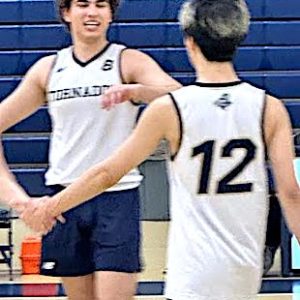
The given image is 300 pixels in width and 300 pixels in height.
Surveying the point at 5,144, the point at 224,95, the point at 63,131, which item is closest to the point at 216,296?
the point at 224,95

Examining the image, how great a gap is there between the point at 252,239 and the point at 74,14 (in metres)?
1.04

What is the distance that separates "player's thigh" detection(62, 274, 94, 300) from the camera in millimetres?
3045

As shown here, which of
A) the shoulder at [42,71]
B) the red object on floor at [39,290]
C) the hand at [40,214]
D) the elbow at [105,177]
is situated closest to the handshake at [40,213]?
the hand at [40,214]

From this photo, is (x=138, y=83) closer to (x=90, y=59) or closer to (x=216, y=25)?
(x=90, y=59)

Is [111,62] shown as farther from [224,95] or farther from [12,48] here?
[12,48]

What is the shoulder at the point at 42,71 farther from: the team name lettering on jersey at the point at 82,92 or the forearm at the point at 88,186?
the forearm at the point at 88,186

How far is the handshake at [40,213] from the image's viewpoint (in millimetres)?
2488

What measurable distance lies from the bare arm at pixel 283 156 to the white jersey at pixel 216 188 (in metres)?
0.02

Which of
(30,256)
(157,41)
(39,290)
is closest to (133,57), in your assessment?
(39,290)

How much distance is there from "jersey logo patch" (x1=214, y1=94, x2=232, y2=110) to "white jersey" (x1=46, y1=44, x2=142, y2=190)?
2.44ft

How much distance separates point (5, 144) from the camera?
33.0 feet

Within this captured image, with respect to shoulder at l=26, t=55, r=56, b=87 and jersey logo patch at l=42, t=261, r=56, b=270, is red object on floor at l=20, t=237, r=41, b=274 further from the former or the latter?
shoulder at l=26, t=55, r=56, b=87

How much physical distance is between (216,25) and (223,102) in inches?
6.8

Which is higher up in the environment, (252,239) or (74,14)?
(74,14)
